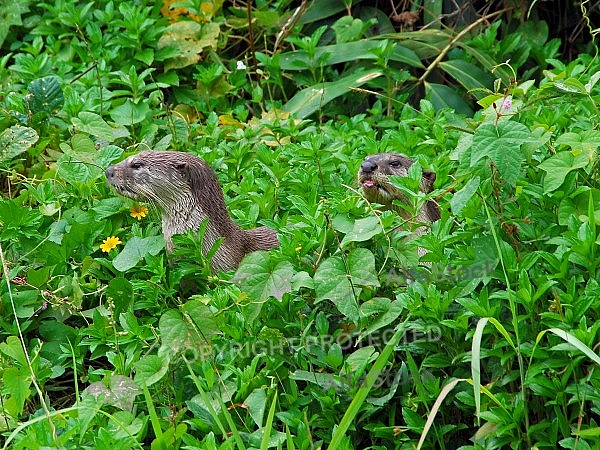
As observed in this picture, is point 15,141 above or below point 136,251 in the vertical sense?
above

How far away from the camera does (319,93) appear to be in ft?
22.2

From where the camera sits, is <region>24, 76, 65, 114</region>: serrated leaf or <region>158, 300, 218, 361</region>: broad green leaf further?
<region>24, 76, 65, 114</region>: serrated leaf

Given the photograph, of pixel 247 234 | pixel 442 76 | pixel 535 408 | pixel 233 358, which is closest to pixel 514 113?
pixel 535 408

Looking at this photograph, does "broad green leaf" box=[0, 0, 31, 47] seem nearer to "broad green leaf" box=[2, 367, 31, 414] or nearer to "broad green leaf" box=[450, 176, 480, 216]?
"broad green leaf" box=[2, 367, 31, 414]

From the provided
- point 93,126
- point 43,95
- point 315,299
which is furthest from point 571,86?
A: point 43,95

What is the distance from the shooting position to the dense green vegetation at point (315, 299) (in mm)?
3613

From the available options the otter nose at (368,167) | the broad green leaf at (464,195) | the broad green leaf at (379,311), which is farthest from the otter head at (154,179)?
the broad green leaf at (464,195)

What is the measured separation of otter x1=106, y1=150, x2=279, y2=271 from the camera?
197 inches

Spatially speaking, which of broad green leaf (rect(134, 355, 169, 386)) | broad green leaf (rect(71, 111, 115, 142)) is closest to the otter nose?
A: broad green leaf (rect(71, 111, 115, 142))

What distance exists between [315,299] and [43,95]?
8.48ft

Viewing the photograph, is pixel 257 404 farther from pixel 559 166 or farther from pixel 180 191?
pixel 180 191

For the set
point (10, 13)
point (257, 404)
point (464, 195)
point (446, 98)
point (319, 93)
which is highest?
point (464, 195)

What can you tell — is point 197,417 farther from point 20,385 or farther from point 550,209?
point 550,209

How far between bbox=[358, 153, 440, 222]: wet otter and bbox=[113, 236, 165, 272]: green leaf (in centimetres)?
105
